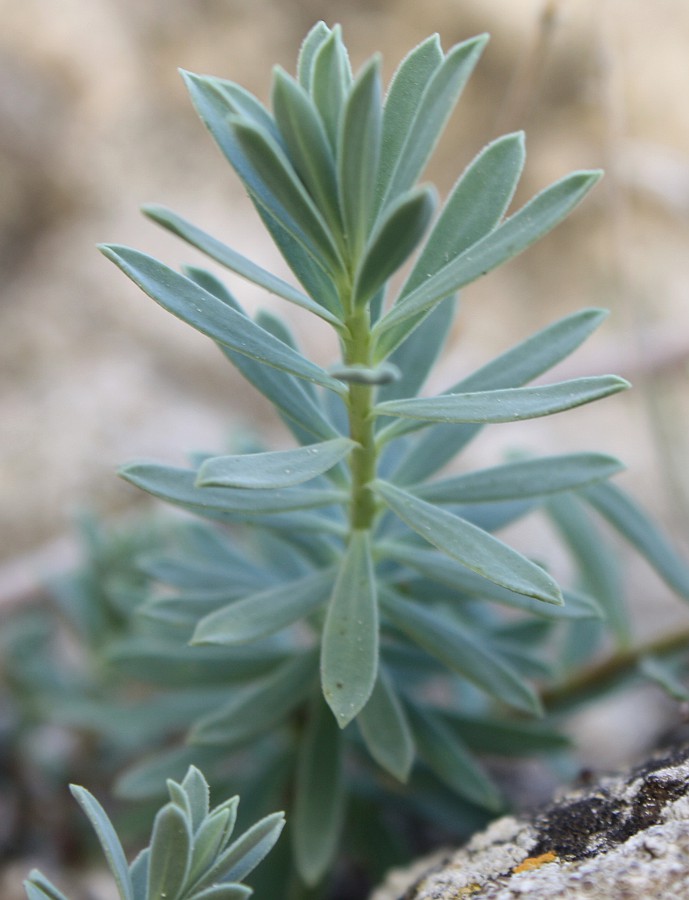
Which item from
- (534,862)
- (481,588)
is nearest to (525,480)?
(481,588)

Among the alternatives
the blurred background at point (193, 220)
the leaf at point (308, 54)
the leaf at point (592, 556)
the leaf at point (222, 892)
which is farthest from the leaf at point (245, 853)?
the blurred background at point (193, 220)

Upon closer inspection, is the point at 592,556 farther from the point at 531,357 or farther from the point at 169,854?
the point at 169,854

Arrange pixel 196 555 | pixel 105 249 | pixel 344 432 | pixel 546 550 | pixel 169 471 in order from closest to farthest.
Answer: pixel 105 249 < pixel 169 471 < pixel 344 432 < pixel 196 555 < pixel 546 550

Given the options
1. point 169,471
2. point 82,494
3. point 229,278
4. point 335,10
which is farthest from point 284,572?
point 335,10

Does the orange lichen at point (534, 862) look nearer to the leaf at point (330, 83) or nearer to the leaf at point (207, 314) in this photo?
the leaf at point (207, 314)

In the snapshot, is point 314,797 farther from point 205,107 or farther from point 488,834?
point 205,107

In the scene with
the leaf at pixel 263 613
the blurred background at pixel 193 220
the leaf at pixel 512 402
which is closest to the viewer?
the leaf at pixel 512 402

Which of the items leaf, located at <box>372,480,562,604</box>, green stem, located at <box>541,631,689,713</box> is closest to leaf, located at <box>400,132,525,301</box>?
leaf, located at <box>372,480,562,604</box>
